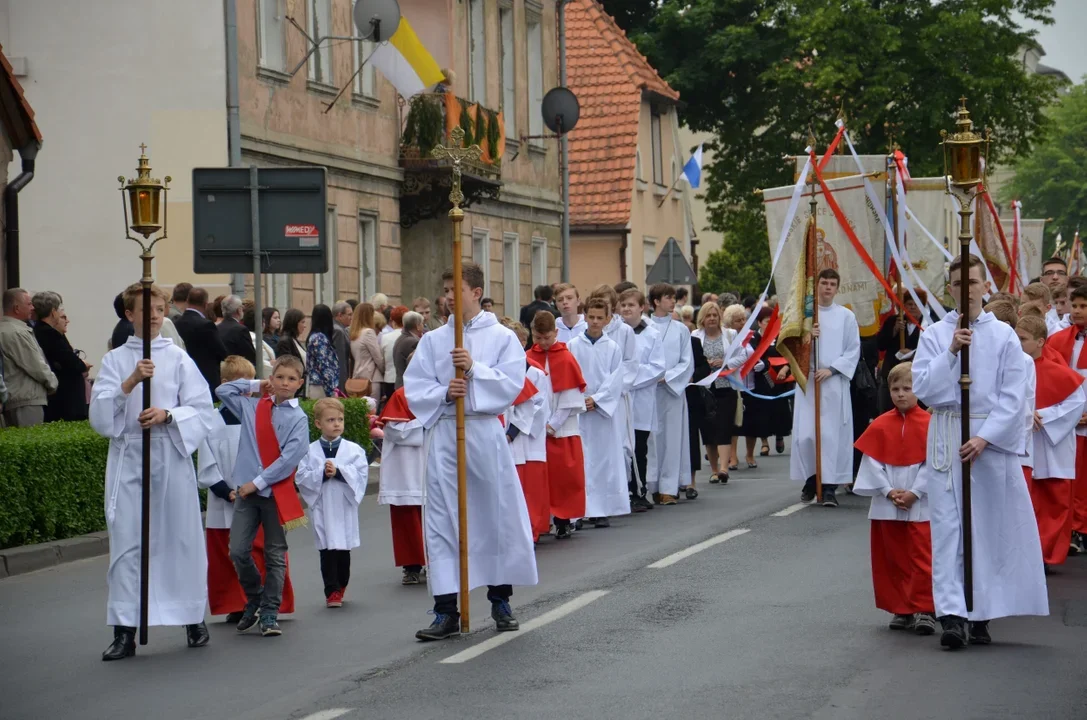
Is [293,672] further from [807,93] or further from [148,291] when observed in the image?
[807,93]

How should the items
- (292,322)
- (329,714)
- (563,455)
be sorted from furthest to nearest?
(292,322), (563,455), (329,714)

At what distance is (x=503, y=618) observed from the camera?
33.3ft

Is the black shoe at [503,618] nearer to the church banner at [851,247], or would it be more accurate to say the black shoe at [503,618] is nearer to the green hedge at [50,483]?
the green hedge at [50,483]

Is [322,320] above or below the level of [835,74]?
below

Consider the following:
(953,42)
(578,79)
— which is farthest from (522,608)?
(953,42)

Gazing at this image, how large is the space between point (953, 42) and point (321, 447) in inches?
1459

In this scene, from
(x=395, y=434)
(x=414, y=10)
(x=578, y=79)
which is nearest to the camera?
(x=395, y=434)

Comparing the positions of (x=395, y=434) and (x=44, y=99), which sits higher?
(x=44, y=99)

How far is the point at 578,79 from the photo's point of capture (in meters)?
44.2

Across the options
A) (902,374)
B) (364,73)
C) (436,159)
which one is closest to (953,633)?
(902,374)

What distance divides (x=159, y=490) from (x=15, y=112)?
483 inches

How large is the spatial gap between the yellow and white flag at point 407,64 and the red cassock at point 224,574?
13.9 metres

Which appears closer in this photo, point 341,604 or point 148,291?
point 148,291

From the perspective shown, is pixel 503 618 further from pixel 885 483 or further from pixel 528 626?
pixel 885 483
